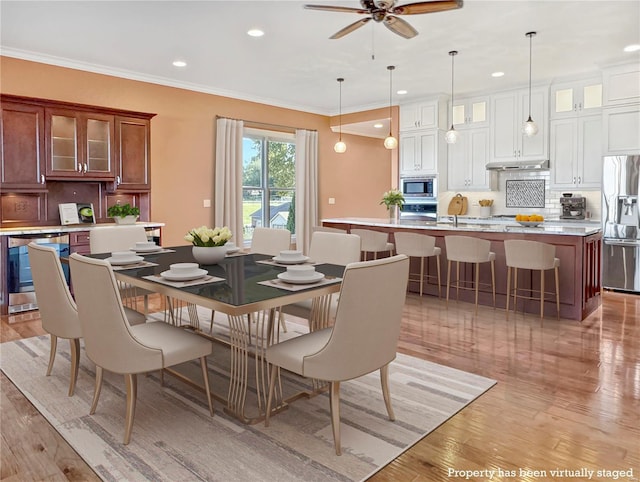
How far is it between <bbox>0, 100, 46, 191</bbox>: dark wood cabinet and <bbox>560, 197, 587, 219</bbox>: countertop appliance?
6594mm

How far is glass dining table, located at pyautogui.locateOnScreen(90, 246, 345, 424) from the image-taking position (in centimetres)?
207

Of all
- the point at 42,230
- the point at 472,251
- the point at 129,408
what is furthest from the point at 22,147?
the point at 472,251

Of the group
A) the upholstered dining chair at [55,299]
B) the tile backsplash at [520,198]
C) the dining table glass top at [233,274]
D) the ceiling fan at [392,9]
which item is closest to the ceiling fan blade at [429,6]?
the ceiling fan at [392,9]

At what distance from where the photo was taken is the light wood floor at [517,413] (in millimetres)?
2033

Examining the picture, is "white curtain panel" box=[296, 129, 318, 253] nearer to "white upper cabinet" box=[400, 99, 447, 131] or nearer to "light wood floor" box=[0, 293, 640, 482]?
"white upper cabinet" box=[400, 99, 447, 131]

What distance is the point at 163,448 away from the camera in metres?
2.17

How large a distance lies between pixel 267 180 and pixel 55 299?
5339 millimetres

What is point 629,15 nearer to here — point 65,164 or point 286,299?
point 286,299

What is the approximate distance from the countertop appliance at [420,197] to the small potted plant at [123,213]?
14.0ft

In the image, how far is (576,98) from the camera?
6.23 m

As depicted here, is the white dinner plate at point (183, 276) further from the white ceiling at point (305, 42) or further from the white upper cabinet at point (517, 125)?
the white upper cabinet at point (517, 125)

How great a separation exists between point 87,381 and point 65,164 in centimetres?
303

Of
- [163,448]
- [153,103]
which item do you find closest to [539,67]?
[153,103]

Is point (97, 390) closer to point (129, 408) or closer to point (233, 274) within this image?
point (129, 408)
